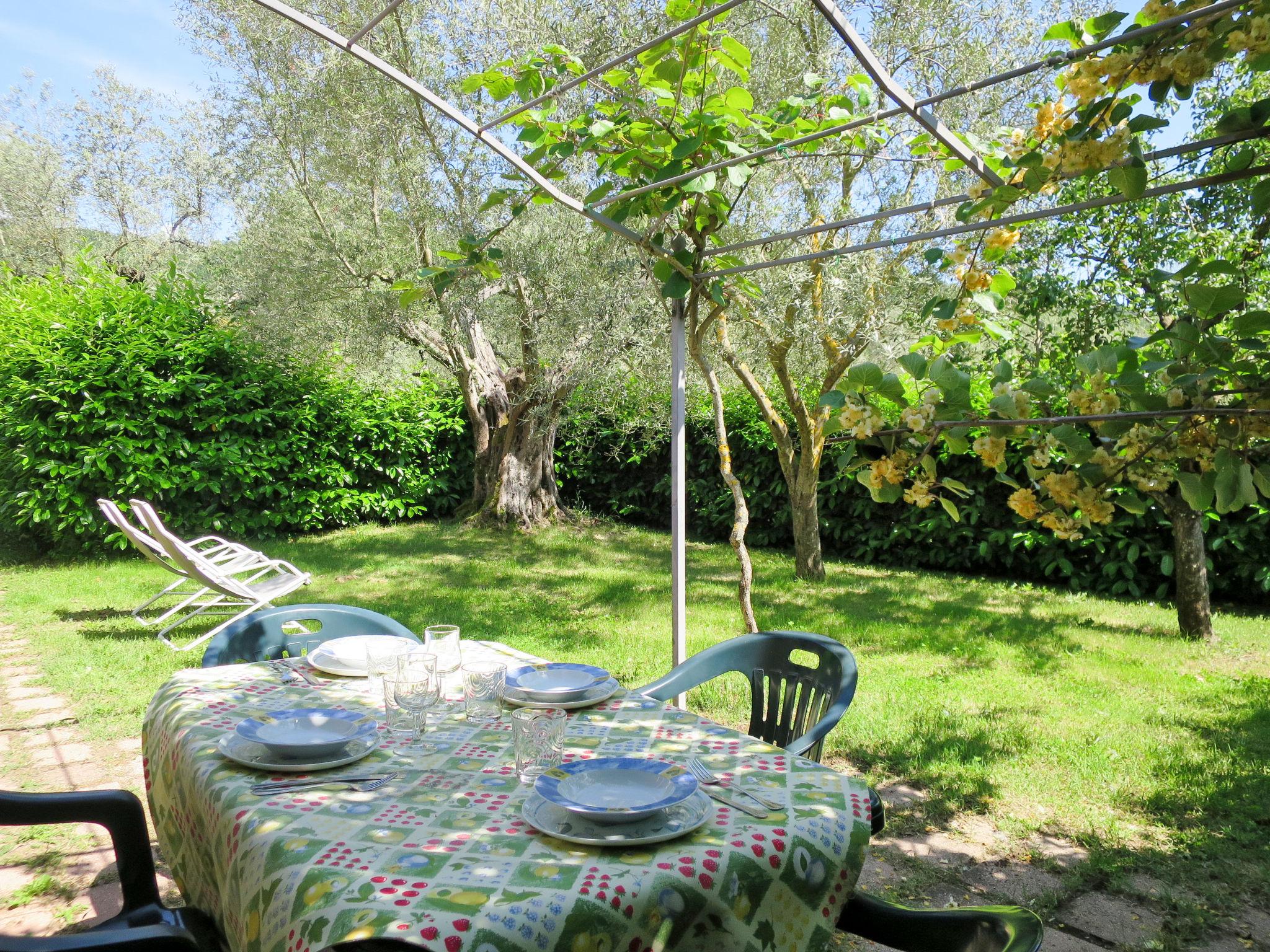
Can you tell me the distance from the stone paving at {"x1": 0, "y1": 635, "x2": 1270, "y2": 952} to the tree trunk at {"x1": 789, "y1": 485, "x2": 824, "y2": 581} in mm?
4075

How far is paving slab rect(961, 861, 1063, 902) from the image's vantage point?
2658 millimetres

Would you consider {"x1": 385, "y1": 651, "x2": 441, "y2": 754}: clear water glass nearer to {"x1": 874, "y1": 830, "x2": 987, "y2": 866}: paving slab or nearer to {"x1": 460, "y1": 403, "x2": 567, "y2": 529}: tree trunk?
{"x1": 874, "y1": 830, "x2": 987, "y2": 866}: paving slab

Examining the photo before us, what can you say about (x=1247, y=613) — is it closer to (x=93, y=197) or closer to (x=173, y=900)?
(x=173, y=900)

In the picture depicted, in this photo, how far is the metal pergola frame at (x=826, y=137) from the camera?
1.53 metres

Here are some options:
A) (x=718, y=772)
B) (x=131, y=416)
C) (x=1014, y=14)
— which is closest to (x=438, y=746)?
(x=718, y=772)

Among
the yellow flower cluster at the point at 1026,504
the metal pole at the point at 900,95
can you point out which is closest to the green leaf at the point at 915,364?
the yellow flower cluster at the point at 1026,504

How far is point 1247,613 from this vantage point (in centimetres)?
632

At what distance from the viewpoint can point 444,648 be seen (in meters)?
2.18

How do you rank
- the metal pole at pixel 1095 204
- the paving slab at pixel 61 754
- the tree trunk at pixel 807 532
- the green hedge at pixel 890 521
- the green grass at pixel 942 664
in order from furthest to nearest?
the tree trunk at pixel 807 532 → the green hedge at pixel 890 521 → the paving slab at pixel 61 754 → the green grass at pixel 942 664 → the metal pole at pixel 1095 204

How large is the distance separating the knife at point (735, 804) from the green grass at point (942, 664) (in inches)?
75.2

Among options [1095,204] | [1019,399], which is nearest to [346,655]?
[1019,399]

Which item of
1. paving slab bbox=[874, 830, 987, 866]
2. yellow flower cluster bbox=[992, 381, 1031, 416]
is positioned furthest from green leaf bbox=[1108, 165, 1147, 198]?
paving slab bbox=[874, 830, 987, 866]

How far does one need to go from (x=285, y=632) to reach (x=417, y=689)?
47.1 inches

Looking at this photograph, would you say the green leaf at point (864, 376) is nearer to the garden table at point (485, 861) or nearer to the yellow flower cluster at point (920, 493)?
the yellow flower cluster at point (920, 493)
